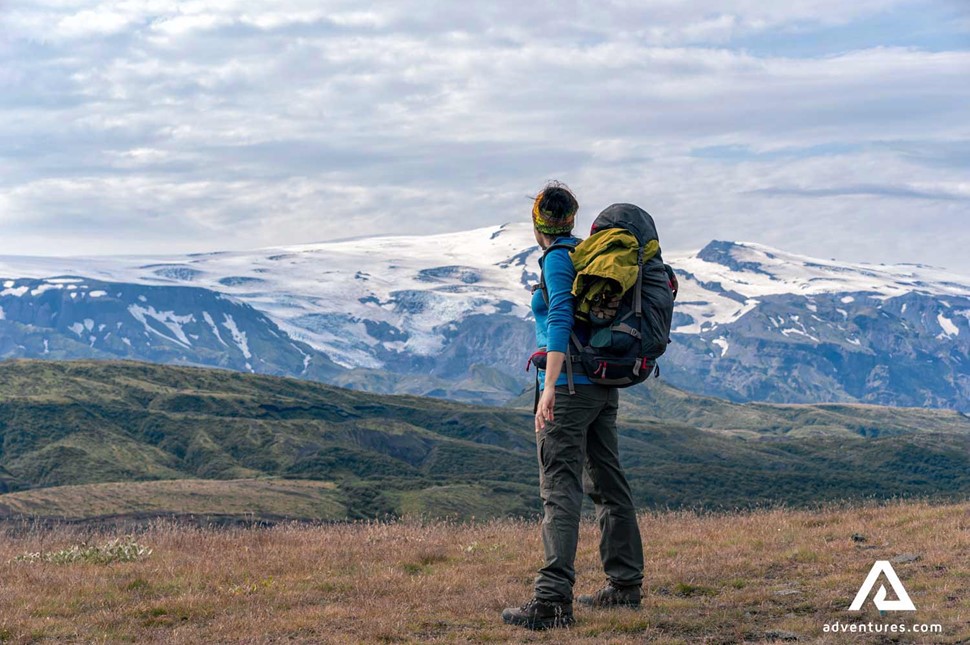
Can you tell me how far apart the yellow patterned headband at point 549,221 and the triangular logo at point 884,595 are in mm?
4898

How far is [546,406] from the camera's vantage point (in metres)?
11.3

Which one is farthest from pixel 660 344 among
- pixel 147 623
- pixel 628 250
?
pixel 147 623

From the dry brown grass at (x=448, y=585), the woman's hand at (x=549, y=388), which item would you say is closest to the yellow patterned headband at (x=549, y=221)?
the woman's hand at (x=549, y=388)

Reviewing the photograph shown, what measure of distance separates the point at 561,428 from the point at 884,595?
3.88m

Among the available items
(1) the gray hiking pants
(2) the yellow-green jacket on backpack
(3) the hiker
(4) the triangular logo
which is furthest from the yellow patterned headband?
(4) the triangular logo

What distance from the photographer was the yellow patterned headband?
38.9ft

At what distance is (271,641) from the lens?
35.7 feet

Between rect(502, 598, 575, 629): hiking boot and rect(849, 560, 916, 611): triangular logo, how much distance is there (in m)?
2.98

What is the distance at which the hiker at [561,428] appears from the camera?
11320mm

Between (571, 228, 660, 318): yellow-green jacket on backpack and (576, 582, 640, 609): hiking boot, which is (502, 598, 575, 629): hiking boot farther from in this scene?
(571, 228, 660, 318): yellow-green jacket on backpack

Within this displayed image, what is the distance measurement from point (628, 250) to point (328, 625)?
481 cm

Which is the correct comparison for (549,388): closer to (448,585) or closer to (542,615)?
(542,615)

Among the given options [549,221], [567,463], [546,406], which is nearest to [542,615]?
[567,463]

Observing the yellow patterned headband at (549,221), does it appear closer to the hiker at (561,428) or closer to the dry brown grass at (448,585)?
the hiker at (561,428)
